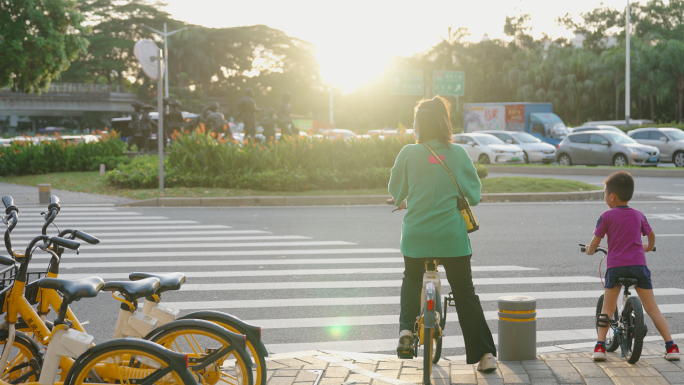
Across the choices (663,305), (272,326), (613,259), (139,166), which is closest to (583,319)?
(663,305)

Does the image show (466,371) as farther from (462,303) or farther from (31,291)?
(31,291)

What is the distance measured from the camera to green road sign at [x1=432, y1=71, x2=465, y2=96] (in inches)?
1631

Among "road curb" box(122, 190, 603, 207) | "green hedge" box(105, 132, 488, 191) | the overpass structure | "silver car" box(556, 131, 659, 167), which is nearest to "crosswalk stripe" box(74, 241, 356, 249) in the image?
"road curb" box(122, 190, 603, 207)

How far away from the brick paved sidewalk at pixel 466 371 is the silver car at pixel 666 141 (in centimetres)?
2537

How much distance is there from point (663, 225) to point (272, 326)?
27.2ft

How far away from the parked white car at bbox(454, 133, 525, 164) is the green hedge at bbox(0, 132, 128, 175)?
1411cm

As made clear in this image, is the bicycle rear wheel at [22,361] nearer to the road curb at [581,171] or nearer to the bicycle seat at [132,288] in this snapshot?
the bicycle seat at [132,288]

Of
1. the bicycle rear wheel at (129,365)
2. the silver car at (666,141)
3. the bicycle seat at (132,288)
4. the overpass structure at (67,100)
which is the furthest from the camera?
the overpass structure at (67,100)

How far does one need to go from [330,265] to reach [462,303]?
418 centimetres

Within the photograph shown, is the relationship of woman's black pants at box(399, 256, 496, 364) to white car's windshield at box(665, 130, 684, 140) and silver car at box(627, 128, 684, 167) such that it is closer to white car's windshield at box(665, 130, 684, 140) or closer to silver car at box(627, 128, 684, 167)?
silver car at box(627, 128, 684, 167)

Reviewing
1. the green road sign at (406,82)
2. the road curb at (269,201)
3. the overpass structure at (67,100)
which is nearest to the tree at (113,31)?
the overpass structure at (67,100)

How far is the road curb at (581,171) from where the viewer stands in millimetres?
22500

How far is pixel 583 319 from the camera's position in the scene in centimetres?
591

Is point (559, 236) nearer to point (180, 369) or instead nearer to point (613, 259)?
point (613, 259)
